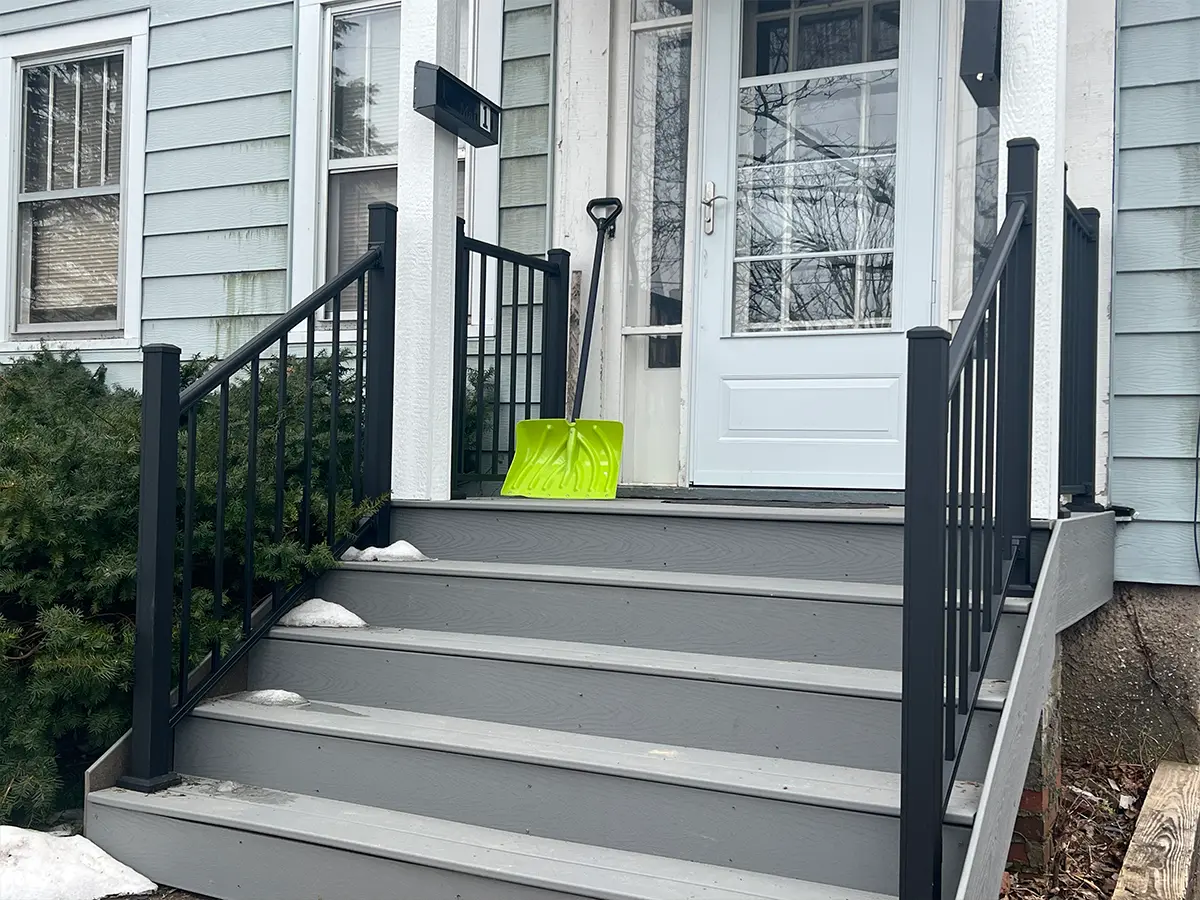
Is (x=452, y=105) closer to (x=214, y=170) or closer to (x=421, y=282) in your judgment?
(x=421, y=282)

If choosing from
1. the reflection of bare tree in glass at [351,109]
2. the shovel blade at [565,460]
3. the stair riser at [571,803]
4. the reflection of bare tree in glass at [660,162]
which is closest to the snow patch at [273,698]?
the stair riser at [571,803]

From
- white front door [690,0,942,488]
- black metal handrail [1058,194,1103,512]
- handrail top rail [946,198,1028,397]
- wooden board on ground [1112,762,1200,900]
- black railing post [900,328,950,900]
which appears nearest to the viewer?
black railing post [900,328,950,900]

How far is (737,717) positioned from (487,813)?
0.57 meters

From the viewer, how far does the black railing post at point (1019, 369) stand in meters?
2.56

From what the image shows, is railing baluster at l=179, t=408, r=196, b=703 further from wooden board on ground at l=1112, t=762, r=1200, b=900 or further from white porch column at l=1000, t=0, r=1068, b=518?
wooden board on ground at l=1112, t=762, r=1200, b=900

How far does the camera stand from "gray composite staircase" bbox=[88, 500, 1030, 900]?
2.18 m

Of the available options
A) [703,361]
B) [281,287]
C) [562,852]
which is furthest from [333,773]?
[281,287]

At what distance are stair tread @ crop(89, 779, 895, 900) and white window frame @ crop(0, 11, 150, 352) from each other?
317cm

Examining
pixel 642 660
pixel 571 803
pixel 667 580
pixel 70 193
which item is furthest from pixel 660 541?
pixel 70 193

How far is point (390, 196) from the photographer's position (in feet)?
15.7

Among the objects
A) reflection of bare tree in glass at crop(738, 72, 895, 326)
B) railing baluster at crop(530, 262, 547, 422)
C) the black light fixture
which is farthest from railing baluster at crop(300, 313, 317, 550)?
the black light fixture

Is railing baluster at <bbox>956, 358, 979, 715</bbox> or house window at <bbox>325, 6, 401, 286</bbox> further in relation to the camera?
house window at <bbox>325, 6, 401, 286</bbox>

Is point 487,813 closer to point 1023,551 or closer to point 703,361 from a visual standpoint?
point 1023,551

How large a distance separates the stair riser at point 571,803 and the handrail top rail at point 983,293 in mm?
826
